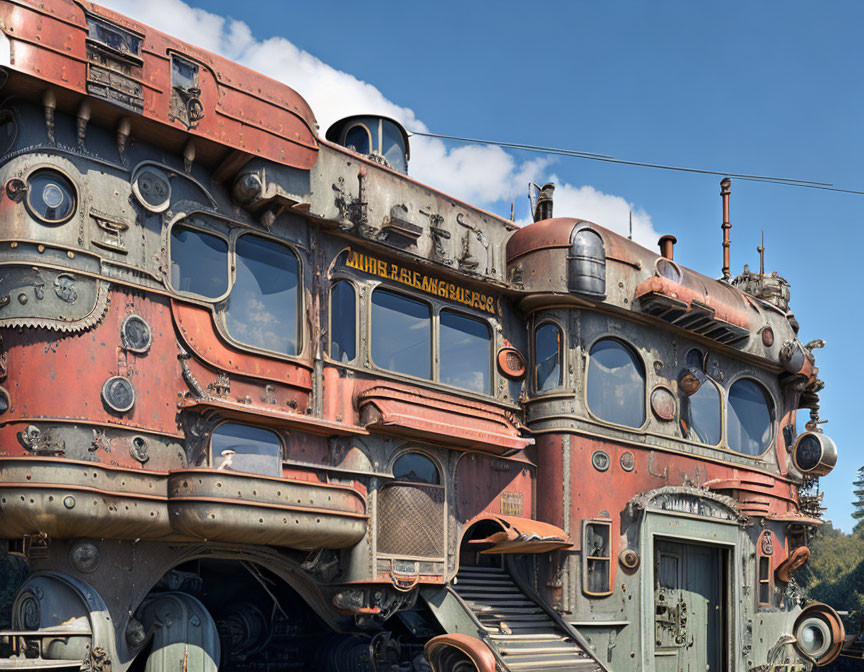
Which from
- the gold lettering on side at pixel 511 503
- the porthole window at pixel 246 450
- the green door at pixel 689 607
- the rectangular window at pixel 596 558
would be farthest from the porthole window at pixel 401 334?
the green door at pixel 689 607

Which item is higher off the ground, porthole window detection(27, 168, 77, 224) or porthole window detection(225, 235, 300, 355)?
porthole window detection(27, 168, 77, 224)

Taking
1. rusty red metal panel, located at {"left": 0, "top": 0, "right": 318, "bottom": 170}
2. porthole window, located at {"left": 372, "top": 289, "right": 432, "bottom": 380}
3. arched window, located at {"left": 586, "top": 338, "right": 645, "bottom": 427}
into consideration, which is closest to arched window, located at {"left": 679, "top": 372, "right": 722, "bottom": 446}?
arched window, located at {"left": 586, "top": 338, "right": 645, "bottom": 427}

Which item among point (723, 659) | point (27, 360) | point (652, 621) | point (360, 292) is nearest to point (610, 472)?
point (652, 621)

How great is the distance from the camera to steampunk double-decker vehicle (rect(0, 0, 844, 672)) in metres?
13.4

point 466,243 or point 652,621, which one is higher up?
point 466,243

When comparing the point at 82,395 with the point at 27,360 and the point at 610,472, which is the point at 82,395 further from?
the point at 610,472

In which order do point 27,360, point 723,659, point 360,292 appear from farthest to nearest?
point 723,659 → point 360,292 → point 27,360

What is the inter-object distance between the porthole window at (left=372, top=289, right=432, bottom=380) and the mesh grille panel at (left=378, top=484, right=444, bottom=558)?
2.22m

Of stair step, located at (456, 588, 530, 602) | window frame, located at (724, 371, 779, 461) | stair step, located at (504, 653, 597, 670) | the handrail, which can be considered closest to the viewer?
stair step, located at (504, 653, 597, 670)

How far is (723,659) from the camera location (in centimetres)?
2117

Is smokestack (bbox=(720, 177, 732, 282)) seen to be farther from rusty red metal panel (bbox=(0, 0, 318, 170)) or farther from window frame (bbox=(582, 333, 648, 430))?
rusty red metal panel (bbox=(0, 0, 318, 170))

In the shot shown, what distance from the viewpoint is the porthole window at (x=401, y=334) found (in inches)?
698

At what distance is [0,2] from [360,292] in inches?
277

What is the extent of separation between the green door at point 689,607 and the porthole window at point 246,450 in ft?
29.1
